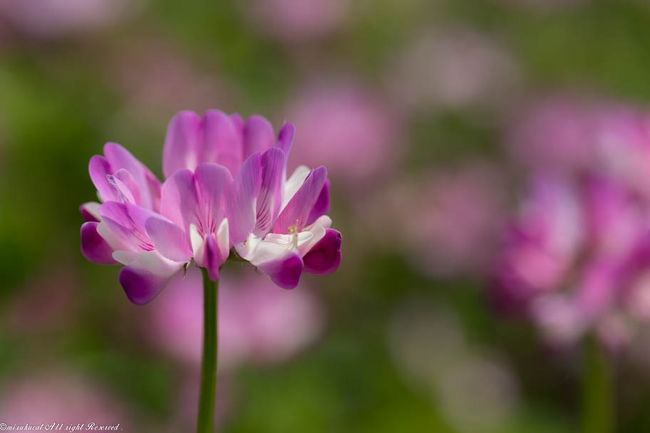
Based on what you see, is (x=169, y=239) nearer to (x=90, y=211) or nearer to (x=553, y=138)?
(x=90, y=211)

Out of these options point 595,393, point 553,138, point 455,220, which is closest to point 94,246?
point 595,393

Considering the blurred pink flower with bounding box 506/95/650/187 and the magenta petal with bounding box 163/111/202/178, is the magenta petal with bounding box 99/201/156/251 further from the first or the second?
the blurred pink flower with bounding box 506/95/650/187

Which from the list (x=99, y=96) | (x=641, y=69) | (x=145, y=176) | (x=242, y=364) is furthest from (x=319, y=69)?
(x=145, y=176)

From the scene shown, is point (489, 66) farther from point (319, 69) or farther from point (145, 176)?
point (145, 176)

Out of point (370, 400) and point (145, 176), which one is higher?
point (145, 176)

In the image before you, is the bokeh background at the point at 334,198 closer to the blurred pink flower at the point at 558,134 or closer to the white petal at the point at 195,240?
Answer: the blurred pink flower at the point at 558,134

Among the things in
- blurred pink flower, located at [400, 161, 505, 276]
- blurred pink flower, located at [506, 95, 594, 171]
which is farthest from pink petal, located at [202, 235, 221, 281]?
blurred pink flower, located at [506, 95, 594, 171]
